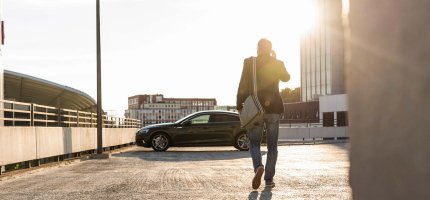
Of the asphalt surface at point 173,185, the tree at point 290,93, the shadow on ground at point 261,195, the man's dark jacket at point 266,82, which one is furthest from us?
the tree at point 290,93

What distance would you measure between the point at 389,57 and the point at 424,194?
0.18m

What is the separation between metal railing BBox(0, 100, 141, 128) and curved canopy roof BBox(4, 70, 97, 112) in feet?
44.1

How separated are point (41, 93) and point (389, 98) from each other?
160 ft

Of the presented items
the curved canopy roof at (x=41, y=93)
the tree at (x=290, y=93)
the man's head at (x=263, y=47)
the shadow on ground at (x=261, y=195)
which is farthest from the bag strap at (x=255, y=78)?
the tree at (x=290, y=93)

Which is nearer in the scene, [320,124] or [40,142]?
[40,142]

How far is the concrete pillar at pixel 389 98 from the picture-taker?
66 centimetres

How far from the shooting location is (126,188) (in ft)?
25.0

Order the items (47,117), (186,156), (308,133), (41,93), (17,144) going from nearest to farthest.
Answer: (17,144) < (47,117) < (186,156) < (308,133) < (41,93)

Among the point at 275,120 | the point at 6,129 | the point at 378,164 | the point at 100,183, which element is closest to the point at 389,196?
the point at 378,164

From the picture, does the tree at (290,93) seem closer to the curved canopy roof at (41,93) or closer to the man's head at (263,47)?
the curved canopy roof at (41,93)

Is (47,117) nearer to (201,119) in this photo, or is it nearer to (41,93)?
(201,119)

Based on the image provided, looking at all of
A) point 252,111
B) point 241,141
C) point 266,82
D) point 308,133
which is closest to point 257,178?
point 252,111

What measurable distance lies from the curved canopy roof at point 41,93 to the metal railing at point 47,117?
44.1 feet

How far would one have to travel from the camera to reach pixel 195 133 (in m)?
20.9
